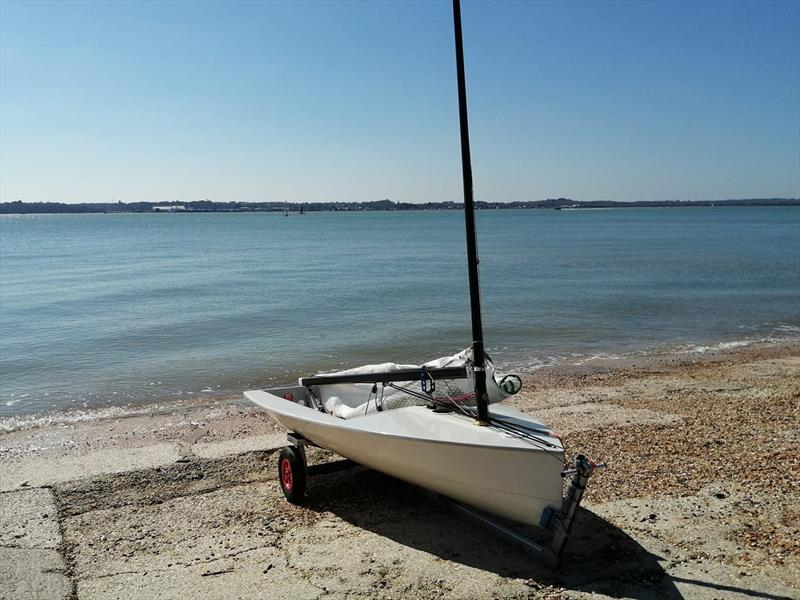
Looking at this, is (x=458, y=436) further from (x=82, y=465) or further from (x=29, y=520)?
(x=82, y=465)

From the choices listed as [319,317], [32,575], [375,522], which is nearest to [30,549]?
[32,575]

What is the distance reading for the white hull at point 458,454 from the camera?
206 inches

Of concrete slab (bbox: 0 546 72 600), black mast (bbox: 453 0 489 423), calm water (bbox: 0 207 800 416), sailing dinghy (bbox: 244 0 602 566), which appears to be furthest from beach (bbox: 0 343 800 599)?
calm water (bbox: 0 207 800 416)

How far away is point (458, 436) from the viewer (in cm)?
564

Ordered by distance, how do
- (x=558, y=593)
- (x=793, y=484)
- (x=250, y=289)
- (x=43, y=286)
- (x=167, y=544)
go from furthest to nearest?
(x=43, y=286)
(x=250, y=289)
(x=793, y=484)
(x=167, y=544)
(x=558, y=593)

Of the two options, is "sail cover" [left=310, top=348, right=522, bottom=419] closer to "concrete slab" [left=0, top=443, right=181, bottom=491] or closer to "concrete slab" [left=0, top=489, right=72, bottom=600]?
"concrete slab" [left=0, top=443, right=181, bottom=491]

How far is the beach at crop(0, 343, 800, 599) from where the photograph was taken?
536cm

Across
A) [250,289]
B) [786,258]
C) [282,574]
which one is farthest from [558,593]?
[786,258]

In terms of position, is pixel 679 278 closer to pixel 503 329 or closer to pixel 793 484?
pixel 503 329

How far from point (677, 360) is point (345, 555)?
12.6m

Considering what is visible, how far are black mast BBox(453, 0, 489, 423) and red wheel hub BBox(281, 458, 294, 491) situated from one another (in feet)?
7.67

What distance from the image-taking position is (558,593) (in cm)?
509

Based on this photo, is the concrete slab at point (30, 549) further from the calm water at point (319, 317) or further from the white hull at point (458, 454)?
the calm water at point (319, 317)

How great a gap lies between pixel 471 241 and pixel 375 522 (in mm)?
2971
